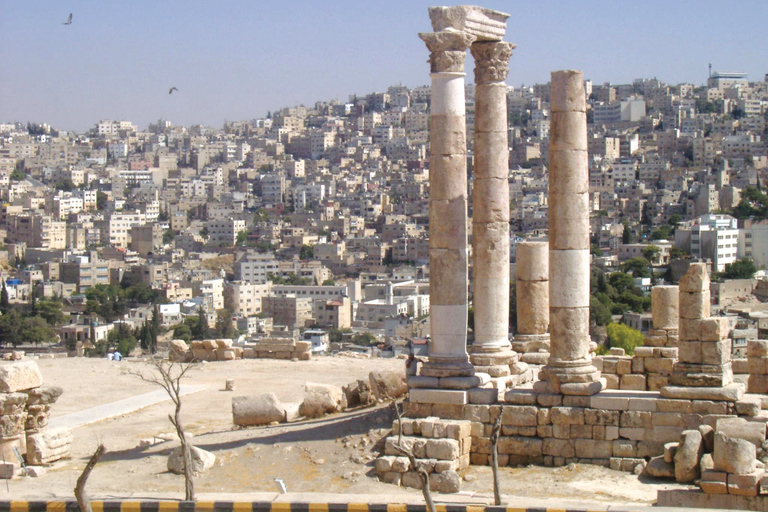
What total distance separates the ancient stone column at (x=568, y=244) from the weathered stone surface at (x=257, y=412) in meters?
4.84

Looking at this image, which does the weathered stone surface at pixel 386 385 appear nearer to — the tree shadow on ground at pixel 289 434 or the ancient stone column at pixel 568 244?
the tree shadow on ground at pixel 289 434

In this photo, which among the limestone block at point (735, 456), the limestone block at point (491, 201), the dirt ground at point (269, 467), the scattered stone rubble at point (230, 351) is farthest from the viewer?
the scattered stone rubble at point (230, 351)

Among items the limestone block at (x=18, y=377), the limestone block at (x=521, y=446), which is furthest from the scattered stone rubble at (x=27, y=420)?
the limestone block at (x=521, y=446)

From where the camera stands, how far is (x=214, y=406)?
23641 millimetres

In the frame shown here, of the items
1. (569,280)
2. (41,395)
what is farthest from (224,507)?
(569,280)

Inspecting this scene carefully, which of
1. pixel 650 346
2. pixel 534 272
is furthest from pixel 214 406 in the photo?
pixel 650 346

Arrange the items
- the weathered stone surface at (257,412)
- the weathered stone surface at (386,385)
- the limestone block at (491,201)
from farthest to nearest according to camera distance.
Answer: the weathered stone surface at (386,385), the weathered stone surface at (257,412), the limestone block at (491,201)

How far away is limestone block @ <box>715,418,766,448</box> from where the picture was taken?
15156mm

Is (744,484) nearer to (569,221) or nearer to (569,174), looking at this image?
(569,221)

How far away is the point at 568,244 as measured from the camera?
17703mm

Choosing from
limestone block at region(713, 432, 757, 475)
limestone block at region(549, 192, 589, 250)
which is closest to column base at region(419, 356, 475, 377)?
limestone block at region(549, 192, 589, 250)

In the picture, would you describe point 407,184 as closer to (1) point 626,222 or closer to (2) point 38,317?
(1) point 626,222

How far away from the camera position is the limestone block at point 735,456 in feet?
46.5

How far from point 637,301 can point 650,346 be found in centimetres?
5467
